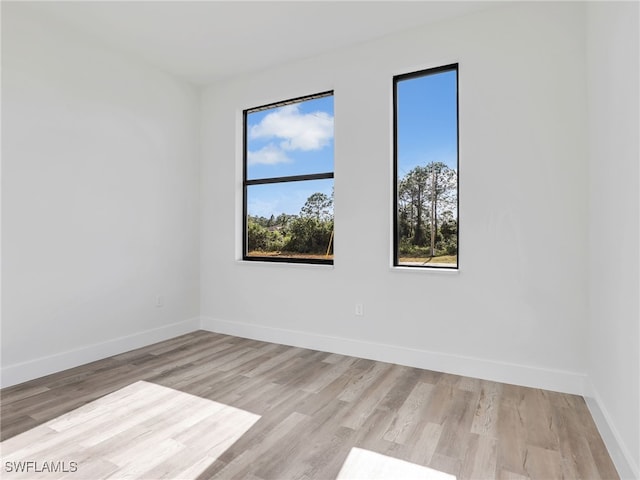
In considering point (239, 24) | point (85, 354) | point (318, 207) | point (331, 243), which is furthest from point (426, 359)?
point (239, 24)

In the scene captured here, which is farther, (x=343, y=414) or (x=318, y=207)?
(x=318, y=207)

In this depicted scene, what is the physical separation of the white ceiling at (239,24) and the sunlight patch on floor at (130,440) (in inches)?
111

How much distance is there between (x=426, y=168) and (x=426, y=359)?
1587 mm

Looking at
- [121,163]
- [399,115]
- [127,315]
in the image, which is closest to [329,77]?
[399,115]

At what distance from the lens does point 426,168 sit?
122 inches

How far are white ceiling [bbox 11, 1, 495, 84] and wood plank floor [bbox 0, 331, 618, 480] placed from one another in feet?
9.18

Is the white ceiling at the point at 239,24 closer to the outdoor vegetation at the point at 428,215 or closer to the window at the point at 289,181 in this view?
the window at the point at 289,181

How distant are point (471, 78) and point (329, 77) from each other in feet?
4.17

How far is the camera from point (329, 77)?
3416mm

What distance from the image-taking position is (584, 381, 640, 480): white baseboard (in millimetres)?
1597

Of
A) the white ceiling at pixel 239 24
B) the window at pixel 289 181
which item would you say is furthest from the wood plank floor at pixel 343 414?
the white ceiling at pixel 239 24

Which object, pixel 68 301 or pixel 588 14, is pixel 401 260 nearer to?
pixel 588 14

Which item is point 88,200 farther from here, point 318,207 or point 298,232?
point 318,207

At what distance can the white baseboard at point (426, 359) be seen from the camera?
99.6 inches
